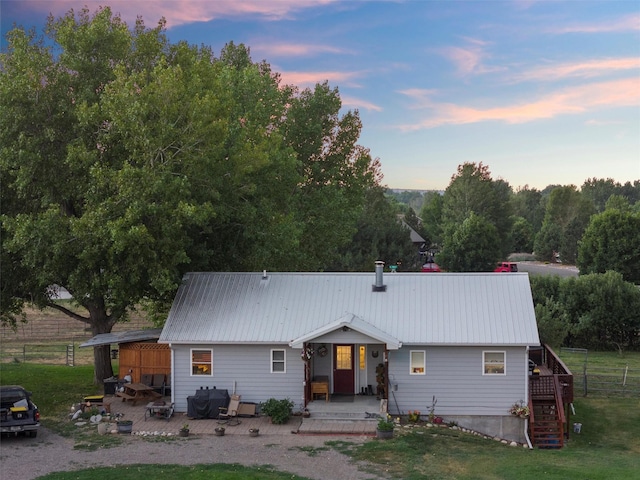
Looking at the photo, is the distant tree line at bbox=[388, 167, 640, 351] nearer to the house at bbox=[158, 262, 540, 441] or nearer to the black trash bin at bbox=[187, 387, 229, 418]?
the house at bbox=[158, 262, 540, 441]

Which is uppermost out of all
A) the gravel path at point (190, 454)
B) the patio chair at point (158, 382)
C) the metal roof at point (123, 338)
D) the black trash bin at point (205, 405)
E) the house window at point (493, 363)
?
the metal roof at point (123, 338)

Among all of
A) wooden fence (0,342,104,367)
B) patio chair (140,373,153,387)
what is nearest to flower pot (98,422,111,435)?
patio chair (140,373,153,387)

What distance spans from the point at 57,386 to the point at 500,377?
58.5ft

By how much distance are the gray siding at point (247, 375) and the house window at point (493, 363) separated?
19.6 feet

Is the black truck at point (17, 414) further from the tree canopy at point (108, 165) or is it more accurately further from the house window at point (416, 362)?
the house window at point (416, 362)

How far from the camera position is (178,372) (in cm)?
2462

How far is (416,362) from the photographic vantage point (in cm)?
2402

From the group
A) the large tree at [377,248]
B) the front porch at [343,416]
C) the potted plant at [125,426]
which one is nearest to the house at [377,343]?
the front porch at [343,416]

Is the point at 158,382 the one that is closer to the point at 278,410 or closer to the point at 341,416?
the point at 278,410

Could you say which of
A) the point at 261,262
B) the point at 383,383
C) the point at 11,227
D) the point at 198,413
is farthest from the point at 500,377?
the point at 11,227

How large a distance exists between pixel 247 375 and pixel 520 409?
8.89m

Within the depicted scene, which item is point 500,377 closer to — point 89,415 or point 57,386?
point 89,415

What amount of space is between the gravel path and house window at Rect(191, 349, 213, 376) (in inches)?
125

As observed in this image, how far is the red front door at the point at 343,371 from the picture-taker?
25125 mm
